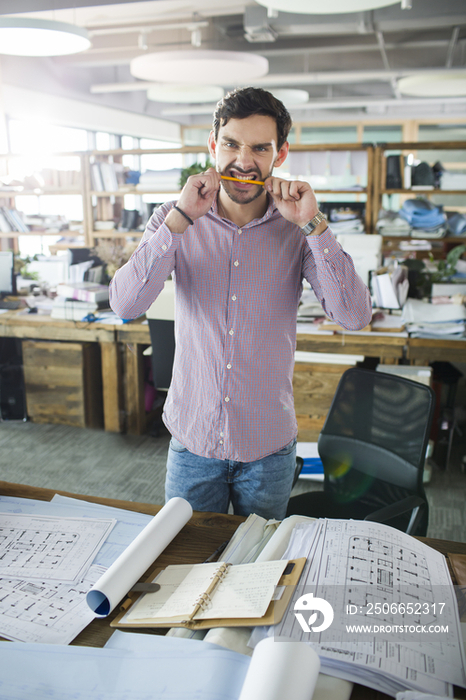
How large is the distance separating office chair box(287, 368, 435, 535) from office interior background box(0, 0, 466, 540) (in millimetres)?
937

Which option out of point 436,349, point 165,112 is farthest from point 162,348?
point 165,112

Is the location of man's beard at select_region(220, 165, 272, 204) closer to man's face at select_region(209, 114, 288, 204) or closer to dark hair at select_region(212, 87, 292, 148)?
man's face at select_region(209, 114, 288, 204)

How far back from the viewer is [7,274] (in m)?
4.08

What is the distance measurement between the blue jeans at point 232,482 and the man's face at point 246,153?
2.14 feet

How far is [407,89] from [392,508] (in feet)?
19.6

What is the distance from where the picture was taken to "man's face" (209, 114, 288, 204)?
132 centimetres

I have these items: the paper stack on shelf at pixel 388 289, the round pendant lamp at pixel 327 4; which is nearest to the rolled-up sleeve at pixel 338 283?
the paper stack on shelf at pixel 388 289

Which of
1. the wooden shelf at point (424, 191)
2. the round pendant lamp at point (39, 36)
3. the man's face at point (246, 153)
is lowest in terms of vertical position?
the man's face at point (246, 153)

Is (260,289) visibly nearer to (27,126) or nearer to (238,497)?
(238,497)

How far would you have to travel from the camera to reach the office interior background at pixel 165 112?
11.1ft

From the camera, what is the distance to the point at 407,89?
6.20 m

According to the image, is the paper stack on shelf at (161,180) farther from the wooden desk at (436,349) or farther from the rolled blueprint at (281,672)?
the rolled blueprint at (281,672)

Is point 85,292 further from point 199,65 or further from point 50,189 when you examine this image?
point 50,189

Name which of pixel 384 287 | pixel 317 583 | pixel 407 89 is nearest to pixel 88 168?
pixel 384 287
